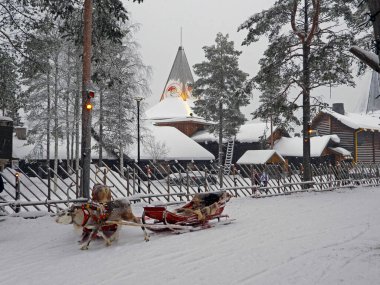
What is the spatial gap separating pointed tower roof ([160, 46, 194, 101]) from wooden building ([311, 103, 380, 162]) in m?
17.3

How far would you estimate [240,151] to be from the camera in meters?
41.1

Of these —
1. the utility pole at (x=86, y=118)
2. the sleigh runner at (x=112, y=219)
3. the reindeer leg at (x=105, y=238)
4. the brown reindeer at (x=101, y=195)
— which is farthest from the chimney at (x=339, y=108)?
the reindeer leg at (x=105, y=238)

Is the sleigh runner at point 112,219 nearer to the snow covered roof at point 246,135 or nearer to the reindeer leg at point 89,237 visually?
the reindeer leg at point 89,237

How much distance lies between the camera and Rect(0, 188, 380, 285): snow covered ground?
521 centimetres

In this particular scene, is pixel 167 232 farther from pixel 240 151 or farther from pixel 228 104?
pixel 240 151

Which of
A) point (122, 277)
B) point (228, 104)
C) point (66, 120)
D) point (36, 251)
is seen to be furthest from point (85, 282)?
point (228, 104)

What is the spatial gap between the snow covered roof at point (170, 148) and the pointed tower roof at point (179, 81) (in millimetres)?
10536

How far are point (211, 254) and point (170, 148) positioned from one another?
28679mm

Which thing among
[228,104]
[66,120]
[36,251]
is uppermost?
[228,104]

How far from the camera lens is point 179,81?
49500 mm

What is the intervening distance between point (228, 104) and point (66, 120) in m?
15.8

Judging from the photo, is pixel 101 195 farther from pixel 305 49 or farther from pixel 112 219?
pixel 305 49

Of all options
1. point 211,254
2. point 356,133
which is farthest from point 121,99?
point 356,133

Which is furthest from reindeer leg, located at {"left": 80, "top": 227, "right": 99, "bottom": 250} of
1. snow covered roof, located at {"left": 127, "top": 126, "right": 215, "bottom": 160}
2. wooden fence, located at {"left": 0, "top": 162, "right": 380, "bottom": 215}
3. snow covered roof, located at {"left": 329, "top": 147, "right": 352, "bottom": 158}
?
snow covered roof, located at {"left": 329, "top": 147, "right": 352, "bottom": 158}
